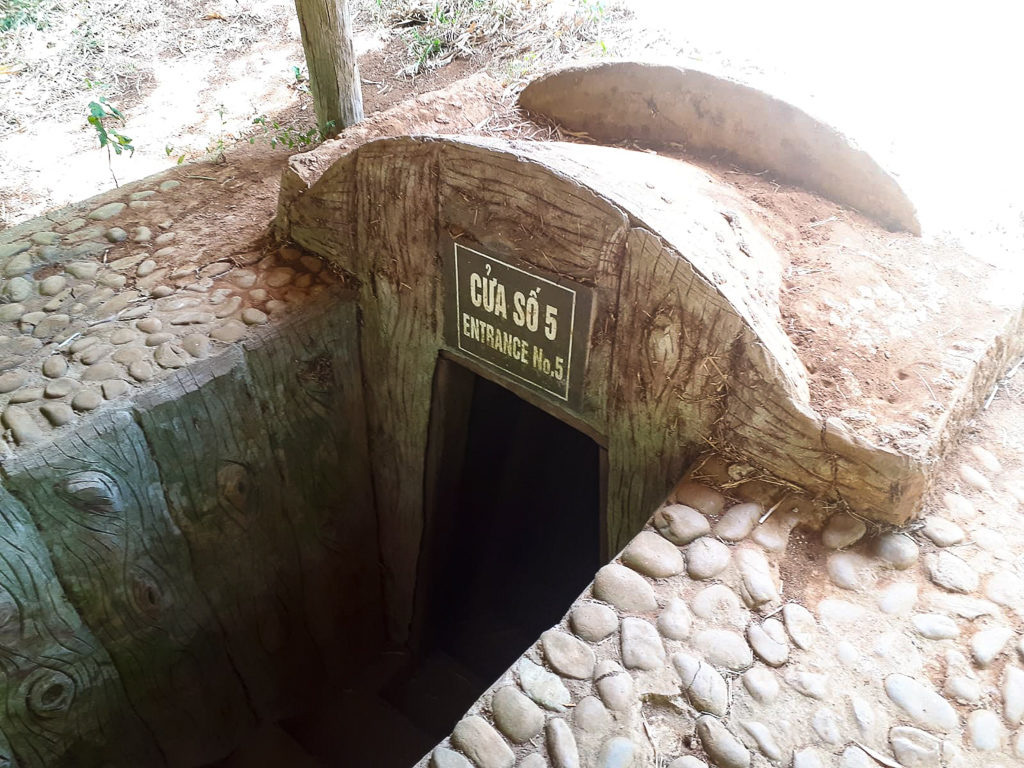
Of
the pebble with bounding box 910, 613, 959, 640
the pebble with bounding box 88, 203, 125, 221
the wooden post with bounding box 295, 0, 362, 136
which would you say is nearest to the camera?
the pebble with bounding box 910, 613, 959, 640

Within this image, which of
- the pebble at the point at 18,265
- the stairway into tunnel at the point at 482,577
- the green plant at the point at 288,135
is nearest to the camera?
the pebble at the point at 18,265

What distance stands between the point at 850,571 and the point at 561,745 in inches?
33.3

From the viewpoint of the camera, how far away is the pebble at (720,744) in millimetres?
1613

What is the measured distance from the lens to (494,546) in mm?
4238

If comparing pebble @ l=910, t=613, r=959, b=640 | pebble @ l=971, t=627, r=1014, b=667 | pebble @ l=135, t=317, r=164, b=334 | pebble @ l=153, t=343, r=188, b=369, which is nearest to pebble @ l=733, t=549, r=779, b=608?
pebble @ l=910, t=613, r=959, b=640

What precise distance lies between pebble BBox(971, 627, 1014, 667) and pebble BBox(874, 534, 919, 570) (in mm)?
218

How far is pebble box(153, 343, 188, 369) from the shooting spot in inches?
107

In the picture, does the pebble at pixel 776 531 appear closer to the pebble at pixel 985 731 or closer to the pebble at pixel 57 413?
the pebble at pixel 985 731

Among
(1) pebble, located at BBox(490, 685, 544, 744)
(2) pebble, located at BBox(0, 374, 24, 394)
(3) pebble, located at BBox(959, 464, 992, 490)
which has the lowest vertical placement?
Answer: (2) pebble, located at BBox(0, 374, 24, 394)

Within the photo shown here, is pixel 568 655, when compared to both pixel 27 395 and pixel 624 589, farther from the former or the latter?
pixel 27 395

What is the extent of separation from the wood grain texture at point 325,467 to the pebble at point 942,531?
217 cm

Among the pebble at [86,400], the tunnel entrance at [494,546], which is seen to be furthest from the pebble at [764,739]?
the pebble at [86,400]

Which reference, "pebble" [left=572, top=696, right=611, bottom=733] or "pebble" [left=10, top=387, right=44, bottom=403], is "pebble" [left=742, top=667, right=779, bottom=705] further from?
"pebble" [left=10, top=387, right=44, bottom=403]

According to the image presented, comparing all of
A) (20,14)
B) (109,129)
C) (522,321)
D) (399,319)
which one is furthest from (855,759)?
(20,14)
